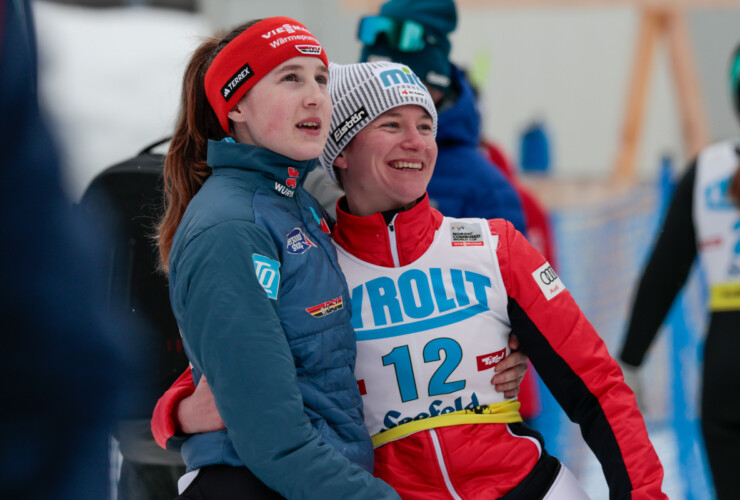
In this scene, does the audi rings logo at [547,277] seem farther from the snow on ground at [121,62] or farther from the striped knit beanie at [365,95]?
the snow on ground at [121,62]

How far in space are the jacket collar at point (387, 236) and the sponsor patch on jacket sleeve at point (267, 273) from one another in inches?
14.3

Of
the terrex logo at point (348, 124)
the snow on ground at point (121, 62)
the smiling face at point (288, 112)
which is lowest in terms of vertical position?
the snow on ground at point (121, 62)

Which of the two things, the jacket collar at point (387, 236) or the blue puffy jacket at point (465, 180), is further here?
the blue puffy jacket at point (465, 180)

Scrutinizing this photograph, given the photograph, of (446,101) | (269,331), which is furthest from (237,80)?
(446,101)

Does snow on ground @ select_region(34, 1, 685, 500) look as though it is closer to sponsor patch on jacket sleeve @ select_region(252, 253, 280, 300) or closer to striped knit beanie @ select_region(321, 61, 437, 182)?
striped knit beanie @ select_region(321, 61, 437, 182)

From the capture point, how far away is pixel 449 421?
1.74 m

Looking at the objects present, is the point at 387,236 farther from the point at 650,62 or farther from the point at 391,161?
the point at 650,62

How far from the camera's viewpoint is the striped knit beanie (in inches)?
73.9

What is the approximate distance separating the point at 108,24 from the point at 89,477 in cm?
731

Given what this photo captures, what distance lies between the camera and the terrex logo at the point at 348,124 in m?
1.89

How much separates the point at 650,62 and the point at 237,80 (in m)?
6.37

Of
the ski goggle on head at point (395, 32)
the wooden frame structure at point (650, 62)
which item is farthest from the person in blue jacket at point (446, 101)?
the wooden frame structure at point (650, 62)

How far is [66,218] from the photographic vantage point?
888 mm

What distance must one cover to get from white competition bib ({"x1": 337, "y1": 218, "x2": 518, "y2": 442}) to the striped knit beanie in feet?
1.03
